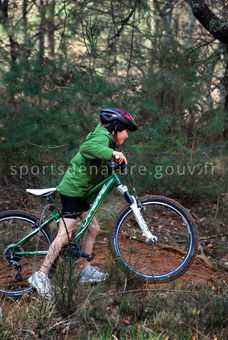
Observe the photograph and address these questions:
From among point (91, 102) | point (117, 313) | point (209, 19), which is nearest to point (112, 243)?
point (117, 313)

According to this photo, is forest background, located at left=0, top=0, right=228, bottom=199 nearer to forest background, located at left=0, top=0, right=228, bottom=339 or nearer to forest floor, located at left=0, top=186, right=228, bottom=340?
forest background, located at left=0, top=0, right=228, bottom=339

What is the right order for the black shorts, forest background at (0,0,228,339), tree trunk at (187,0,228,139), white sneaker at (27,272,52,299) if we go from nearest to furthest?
white sneaker at (27,272,52,299) < the black shorts < forest background at (0,0,228,339) < tree trunk at (187,0,228,139)

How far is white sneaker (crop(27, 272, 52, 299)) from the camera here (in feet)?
12.0

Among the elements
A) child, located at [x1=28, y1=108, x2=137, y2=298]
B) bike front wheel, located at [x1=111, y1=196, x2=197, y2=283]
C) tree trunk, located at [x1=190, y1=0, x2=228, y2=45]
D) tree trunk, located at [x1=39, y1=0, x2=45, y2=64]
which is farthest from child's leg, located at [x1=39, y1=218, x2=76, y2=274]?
tree trunk, located at [x1=190, y1=0, x2=228, y2=45]

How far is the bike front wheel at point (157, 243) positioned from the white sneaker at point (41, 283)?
0.67 meters

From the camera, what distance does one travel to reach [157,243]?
5016 mm

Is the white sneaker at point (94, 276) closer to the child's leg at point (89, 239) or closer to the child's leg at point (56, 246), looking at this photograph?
the child's leg at point (89, 239)

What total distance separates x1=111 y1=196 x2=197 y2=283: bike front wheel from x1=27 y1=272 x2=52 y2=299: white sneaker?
67 cm

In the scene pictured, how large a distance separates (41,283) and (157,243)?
1673 millimetres

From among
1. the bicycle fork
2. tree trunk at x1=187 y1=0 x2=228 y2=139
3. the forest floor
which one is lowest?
the forest floor

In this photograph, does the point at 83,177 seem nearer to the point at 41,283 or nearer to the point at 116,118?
the point at 116,118

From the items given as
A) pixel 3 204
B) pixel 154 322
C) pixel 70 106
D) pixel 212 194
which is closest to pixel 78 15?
pixel 70 106

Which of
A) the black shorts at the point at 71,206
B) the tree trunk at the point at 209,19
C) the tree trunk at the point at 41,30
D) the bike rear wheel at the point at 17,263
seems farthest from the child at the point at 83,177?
the tree trunk at the point at 209,19

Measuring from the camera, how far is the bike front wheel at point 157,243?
386 centimetres
